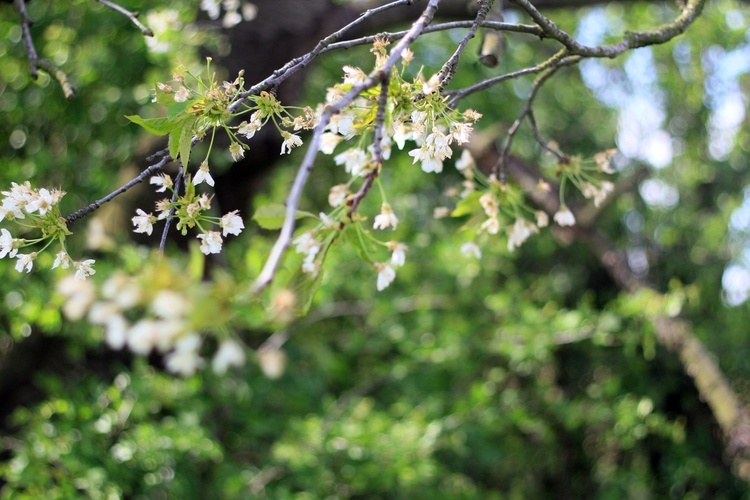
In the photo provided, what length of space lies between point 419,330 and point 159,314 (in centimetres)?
284

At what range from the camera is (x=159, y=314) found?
62 centimetres

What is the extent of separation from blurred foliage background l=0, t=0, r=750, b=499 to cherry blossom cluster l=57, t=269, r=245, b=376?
1.67m

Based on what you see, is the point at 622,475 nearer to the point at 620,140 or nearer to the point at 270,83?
the point at 620,140

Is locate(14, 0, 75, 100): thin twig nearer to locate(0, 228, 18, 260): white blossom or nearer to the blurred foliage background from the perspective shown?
locate(0, 228, 18, 260): white blossom

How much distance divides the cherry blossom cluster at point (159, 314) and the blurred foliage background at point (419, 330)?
1.67 metres

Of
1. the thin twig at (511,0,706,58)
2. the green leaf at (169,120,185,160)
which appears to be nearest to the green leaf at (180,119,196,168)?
the green leaf at (169,120,185,160)

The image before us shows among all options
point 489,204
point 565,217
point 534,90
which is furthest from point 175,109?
point 565,217

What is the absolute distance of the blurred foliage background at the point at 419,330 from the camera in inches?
103

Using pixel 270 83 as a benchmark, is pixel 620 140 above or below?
below

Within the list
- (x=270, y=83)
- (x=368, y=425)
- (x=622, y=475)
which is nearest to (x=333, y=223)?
(x=270, y=83)

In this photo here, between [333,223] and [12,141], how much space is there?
248 cm

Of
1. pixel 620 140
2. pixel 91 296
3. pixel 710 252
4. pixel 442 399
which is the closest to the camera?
pixel 91 296

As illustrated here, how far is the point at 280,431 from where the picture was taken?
3.09 m

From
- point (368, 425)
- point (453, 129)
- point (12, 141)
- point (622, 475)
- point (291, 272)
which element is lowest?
point (622, 475)
